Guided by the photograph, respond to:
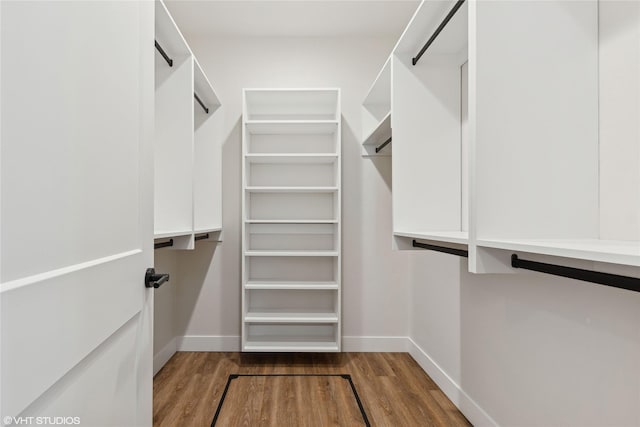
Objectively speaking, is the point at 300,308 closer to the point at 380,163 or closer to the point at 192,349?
the point at 192,349

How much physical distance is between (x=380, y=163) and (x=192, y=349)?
2.05m

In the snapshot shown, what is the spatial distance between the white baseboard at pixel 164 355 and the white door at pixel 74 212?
1720mm

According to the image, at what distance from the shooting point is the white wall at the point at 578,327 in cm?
107

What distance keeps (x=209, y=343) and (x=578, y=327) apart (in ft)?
8.26

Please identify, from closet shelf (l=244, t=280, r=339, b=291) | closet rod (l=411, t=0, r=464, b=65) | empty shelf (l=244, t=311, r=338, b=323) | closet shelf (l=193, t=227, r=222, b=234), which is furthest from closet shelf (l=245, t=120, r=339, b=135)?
empty shelf (l=244, t=311, r=338, b=323)

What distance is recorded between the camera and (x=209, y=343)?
301 centimetres

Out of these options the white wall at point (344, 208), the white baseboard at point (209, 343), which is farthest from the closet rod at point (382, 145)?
the white baseboard at point (209, 343)

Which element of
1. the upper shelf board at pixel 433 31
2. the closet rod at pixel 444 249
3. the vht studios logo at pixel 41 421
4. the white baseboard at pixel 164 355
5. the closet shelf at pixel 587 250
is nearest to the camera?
the vht studios logo at pixel 41 421

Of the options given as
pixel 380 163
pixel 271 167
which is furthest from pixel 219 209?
pixel 380 163

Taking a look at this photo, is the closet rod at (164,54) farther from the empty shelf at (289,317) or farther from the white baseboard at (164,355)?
the white baseboard at (164,355)

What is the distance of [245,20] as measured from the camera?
282 centimetres

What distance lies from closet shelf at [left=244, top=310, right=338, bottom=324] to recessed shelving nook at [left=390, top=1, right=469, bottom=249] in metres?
1.01

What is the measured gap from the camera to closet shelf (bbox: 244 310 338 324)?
2680 millimetres

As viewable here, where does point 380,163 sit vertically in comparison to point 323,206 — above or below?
above
